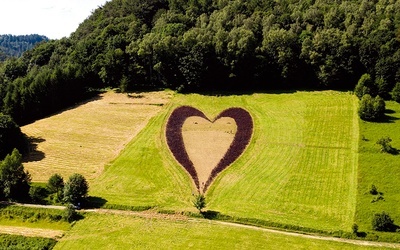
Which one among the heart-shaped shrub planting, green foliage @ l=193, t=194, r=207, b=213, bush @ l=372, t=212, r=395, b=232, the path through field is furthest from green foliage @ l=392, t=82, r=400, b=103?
the path through field

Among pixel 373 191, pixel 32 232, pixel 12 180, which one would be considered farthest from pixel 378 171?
pixel 12 180

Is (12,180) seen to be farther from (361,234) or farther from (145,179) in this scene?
(361,234)

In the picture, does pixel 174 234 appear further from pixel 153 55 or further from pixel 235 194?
pixel 153 55

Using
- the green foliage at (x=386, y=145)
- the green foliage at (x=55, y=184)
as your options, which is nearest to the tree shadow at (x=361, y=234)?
the green foliage at (x=386, y=145)

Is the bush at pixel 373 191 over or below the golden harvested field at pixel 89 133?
below

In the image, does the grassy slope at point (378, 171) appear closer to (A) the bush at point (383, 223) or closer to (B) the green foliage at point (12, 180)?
(A) the bush at point (383, 223)

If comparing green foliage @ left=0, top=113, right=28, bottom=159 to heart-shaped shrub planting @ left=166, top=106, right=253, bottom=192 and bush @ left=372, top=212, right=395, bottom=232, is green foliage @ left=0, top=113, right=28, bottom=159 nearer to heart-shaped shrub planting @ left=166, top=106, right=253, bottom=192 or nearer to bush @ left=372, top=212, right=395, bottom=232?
heart-shaped shrub planting @ left=166, top=106, right=253, bottom=192
